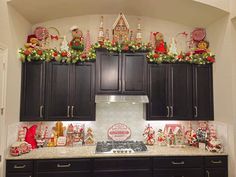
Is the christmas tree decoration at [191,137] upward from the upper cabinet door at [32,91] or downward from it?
downward

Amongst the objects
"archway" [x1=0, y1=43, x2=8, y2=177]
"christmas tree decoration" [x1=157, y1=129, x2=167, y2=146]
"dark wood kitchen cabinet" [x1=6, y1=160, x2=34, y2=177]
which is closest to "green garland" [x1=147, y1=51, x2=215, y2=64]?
"christmas tree decoration" [x1=157, y1=129, x2=167, y2=146]

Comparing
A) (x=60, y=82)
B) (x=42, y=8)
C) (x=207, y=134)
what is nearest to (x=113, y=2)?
(x=42, y=8)

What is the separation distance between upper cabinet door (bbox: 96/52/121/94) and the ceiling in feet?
2.70

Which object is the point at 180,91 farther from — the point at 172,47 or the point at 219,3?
the point at 219,3

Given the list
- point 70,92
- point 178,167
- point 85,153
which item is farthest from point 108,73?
point 178,167

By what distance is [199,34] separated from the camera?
321 centimetres

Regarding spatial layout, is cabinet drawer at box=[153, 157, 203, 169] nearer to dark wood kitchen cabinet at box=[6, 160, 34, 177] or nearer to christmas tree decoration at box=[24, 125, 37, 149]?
dark wood kitchen cabinet at box=[6, 160, 34, 177]

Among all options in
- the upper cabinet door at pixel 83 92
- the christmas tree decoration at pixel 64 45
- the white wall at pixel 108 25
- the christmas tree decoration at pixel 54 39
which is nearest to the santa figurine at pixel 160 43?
the white wall at pixel 108 25

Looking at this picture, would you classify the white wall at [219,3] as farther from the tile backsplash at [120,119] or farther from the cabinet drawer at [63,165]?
the cabinet drawer at [63,165]

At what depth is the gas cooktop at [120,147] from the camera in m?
2.59

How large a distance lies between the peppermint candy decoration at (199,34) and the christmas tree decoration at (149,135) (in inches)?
70.5

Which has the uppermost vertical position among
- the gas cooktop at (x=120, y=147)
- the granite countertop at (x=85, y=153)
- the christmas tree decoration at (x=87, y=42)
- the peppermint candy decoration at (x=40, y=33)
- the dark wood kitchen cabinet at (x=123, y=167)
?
the peppermint candy decoration at (x=40, y=33)

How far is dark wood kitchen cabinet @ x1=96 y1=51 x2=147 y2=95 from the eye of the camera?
286 cm

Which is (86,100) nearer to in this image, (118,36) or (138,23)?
(118,36)
